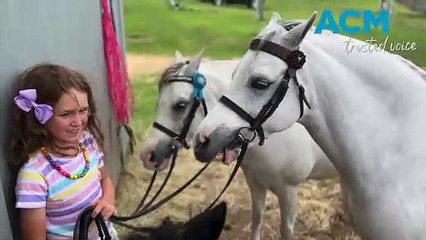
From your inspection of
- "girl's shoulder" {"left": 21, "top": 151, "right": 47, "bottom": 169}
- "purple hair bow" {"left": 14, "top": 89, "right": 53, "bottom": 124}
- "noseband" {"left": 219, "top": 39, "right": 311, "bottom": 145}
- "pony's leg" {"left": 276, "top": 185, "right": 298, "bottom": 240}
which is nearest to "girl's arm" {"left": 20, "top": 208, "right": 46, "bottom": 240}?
"girl's shoulder" {"left": 21, "top": 151, "right": 47, "bottom": 169}

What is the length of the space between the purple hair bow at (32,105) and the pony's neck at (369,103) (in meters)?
0.73

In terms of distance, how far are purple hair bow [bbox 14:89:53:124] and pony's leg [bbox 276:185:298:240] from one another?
4.99 ft

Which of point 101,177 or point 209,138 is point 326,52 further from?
point 101,177

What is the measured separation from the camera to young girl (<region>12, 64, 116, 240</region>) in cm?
175

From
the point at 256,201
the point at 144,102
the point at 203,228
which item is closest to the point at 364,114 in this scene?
the point at 203,228

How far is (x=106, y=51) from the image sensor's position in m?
3.69

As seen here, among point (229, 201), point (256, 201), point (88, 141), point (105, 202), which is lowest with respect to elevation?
point (229, 201)

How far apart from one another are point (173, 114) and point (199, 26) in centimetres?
148

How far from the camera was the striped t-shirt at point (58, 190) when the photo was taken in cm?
175

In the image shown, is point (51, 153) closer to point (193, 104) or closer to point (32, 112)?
point (32, 112)

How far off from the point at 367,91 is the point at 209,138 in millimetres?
486

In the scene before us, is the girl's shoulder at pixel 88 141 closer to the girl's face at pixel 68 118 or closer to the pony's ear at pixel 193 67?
the girl's face at pixel 68 118

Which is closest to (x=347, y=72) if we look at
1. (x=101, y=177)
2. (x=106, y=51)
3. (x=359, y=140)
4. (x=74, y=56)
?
(x=359, y=140)

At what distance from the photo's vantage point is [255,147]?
2895 millimetres
